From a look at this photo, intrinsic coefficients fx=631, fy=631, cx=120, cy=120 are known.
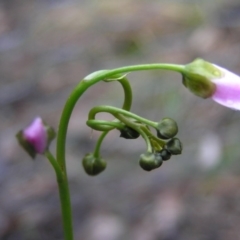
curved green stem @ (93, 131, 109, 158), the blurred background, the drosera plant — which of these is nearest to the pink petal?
the drosera plant

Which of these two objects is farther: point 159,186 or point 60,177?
point 159,186

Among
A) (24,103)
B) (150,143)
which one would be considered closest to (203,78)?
(150,143)

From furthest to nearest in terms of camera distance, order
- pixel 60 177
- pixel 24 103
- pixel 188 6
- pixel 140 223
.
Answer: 1. pixel 188 6
2. pixel 24 103
3. pixel 140 223
4. pixel 60 177

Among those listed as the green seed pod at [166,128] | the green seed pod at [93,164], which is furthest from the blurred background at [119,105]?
the green seed pod at [166,128]

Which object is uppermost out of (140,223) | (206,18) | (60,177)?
(206,18)

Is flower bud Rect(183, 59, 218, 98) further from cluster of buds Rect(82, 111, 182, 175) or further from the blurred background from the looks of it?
the blurred background

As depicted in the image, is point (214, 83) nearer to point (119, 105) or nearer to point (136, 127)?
point (136, 127)

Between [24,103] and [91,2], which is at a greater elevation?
[91,2]

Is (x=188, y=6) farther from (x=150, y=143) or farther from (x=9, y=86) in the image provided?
(x=150, y=143)
